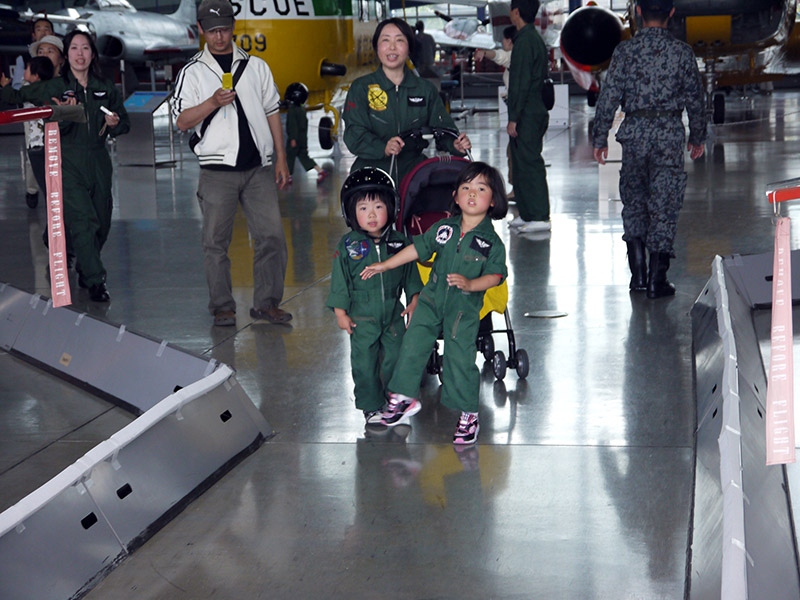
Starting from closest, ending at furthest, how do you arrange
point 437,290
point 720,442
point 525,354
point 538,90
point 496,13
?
point 720,442
point 437,290
point 525,354
point 538,90
point 496,13

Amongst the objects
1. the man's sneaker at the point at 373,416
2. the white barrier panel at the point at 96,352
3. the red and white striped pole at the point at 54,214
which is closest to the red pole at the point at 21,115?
the red and white striped pole at the point at 54,214

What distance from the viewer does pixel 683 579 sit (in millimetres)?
2805

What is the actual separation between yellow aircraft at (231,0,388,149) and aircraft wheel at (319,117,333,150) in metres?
0.18

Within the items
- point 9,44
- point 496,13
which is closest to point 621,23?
point 496,13

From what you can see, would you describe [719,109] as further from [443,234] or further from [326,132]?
[443,234]

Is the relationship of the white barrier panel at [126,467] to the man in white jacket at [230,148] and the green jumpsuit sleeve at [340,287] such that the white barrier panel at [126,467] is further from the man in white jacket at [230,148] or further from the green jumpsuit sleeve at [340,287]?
the man in white jacket at [230,148]

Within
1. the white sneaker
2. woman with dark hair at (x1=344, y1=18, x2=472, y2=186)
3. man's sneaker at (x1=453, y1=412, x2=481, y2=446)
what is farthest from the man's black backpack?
the white sneaker

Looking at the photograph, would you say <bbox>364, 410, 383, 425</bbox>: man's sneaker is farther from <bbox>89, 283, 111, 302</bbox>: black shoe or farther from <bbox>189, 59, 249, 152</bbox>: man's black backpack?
<bbox>89, 283, 111, 302</bbox>: black shoe

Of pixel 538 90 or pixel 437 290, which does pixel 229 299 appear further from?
pixel 538 90

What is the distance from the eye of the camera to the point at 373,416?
420 cm

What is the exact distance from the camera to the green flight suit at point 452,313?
3.96 meters

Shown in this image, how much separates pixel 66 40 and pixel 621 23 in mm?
10992

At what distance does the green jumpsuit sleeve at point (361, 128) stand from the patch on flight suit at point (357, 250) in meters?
1.15

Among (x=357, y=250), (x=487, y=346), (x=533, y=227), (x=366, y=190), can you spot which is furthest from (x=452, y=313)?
(x=533, y=227)
